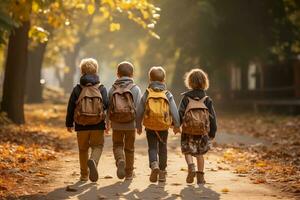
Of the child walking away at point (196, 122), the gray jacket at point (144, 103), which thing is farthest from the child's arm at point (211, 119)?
the gray jacket at point (144, 103)

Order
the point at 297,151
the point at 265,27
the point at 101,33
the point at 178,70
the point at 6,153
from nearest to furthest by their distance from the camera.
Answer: the point at 6,153 → the point at 297,151 → the point at 265,27 → the point at 178,70 → the point at 101,33

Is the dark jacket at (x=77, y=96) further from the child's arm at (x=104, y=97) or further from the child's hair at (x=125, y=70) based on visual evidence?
the child's hair at (x=125, y=70)

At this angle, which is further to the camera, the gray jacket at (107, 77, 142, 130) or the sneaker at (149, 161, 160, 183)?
the gray jacket at (107, 77, 142, 130)

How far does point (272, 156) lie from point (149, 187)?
16.1ft

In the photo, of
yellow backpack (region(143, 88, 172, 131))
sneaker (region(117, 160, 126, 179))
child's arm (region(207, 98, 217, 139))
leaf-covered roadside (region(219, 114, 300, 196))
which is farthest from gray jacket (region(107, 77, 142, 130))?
leaf-covered roadside (region(219, 114, 300, 196))

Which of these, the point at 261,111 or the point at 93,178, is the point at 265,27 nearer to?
the point at 261,111

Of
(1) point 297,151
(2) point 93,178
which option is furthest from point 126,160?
(1) point 297,151

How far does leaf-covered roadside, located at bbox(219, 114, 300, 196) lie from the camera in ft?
30.1

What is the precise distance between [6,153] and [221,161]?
13.7 ft

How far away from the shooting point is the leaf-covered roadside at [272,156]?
9.19m

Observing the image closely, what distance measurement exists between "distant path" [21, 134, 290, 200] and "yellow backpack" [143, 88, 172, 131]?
2.82ft

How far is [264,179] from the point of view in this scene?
913 cm

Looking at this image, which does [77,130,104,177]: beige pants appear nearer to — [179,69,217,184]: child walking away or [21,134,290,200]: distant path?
[21,134,290,200]: distant path

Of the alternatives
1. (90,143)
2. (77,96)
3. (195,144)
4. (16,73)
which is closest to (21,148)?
(90,143)
